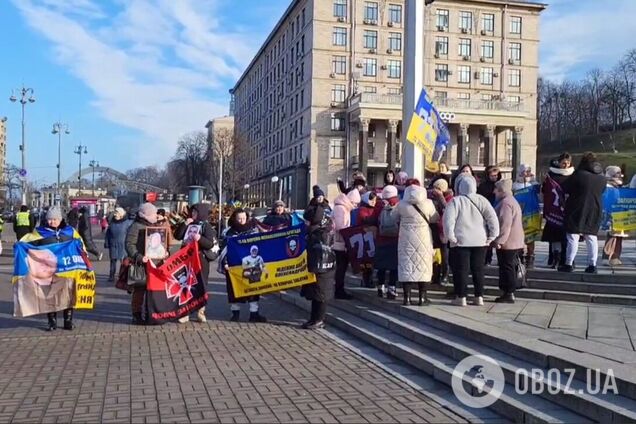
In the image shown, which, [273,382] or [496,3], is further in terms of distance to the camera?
[496,3]

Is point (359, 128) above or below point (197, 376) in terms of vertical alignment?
above

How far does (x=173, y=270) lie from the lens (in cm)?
1043

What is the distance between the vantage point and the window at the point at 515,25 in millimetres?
81000

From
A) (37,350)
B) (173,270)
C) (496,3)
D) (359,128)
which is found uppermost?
(496,3)

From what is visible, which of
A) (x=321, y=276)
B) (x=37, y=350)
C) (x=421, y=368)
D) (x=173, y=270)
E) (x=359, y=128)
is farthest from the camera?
(x=359, y=128)

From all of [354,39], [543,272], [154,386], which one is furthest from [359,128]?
[154,386]

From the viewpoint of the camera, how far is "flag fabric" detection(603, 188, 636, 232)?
467 inches

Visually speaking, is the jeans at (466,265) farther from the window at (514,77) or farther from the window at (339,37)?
the window at (514,77)

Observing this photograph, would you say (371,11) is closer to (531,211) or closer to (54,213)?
(531,211)

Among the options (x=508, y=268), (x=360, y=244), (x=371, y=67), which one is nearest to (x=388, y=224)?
(x=360, y=244)

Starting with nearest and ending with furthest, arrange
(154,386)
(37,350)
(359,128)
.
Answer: (154,386) → (37,350) → (359,128)

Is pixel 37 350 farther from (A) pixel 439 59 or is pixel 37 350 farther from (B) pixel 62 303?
(A) pixel 439 59

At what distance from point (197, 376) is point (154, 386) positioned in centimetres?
56

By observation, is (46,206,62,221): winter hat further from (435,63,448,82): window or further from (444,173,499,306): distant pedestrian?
(435,63,448,82): window
